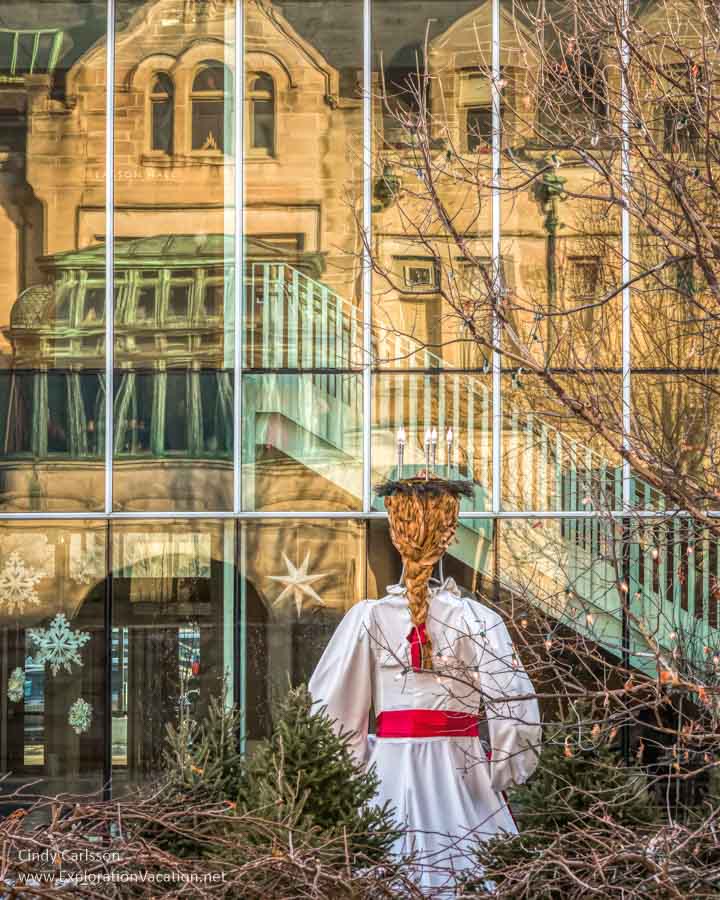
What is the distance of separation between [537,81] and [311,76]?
4256 mm

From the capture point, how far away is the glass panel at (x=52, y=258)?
12508mm

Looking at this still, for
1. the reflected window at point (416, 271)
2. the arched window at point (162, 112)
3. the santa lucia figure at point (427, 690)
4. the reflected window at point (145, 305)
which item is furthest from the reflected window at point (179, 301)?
the santa lucia figure at point (427, 690)

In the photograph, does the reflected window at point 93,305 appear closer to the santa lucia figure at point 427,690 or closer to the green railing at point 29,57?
the green railing at point 29,57

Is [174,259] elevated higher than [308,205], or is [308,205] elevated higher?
[308,205]

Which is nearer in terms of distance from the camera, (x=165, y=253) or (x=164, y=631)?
(x=164, y=631)

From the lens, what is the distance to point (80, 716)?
1237cm

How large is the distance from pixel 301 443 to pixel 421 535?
13.9 ft

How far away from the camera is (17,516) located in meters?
12.5

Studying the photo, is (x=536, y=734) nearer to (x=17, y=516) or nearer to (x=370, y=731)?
(x=370, y=731)

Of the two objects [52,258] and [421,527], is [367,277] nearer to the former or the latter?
[52,258]

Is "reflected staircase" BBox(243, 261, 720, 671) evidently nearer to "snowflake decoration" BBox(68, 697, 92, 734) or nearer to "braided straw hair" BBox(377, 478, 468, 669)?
"snowflake decoration" BBox(68, 697, 92, 734)

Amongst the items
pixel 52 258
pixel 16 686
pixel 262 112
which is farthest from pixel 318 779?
pixel 262 112

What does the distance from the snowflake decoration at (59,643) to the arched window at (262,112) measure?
13.8 ft

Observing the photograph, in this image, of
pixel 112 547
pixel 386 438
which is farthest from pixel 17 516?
pixel 386 438
